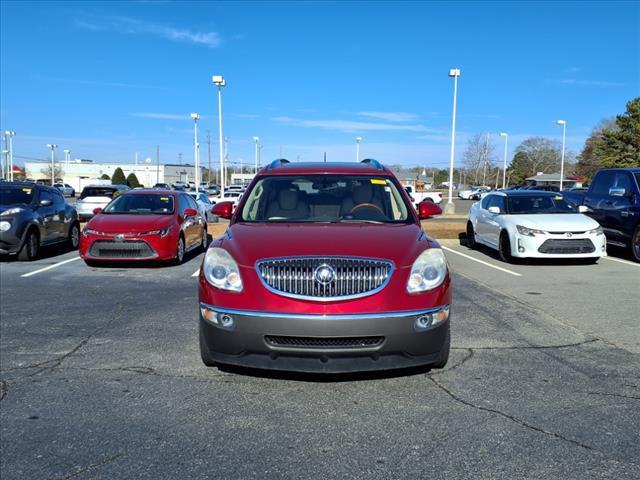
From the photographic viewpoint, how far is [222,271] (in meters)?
4.08

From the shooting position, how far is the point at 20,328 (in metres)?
5.89

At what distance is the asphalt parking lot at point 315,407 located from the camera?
307 cm

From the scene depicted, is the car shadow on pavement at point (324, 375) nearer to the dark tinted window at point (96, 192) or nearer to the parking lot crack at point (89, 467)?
the parking lot crack at point (89, 467)

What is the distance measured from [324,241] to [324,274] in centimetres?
43

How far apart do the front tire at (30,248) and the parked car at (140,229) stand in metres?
1.42

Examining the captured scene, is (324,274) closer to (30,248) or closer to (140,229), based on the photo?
(140,229)

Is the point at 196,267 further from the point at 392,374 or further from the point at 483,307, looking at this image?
the point at 392,374

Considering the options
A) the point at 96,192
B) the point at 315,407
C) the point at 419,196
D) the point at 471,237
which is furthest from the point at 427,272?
the point at 419,196

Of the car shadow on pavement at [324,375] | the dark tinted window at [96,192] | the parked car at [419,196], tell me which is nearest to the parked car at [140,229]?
the car shadow on pavement at [324,375]

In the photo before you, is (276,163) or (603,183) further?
(603,183)

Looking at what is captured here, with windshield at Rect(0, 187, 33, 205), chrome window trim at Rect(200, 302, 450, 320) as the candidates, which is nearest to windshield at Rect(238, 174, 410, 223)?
chrome window trim at Rect(200, 302, 450, 320)

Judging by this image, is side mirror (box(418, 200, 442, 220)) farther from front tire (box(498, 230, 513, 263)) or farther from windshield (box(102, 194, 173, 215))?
windshield (box(102, 194, 173, 215))

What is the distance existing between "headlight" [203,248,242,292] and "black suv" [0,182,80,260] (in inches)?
321

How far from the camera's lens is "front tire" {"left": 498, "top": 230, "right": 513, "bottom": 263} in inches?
433
